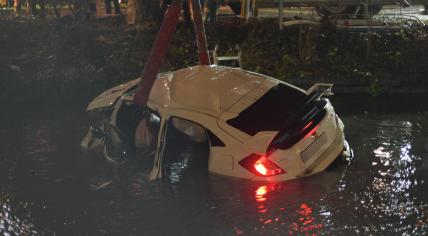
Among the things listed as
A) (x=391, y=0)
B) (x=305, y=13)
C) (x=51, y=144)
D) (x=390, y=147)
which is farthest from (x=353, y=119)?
(x=305, y=13)

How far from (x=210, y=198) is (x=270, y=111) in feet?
4.17

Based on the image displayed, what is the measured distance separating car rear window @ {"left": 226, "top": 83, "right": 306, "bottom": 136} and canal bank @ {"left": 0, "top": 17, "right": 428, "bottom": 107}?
5626 mm

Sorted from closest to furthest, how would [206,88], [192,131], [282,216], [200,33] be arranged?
[282,216], [206,88], [192,131], [200,33]

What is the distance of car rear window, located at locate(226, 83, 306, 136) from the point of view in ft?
22.1

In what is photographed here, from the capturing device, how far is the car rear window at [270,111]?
6727 millimetres

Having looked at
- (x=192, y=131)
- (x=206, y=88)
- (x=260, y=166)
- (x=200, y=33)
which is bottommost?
(x=260, y=166)

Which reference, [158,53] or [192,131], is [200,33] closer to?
[158,53]

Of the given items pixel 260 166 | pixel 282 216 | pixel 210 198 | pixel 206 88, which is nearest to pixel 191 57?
pixel 206 88

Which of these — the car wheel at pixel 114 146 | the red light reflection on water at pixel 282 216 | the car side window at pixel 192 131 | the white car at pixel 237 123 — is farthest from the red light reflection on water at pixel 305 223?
the car wheel at pixel 114 146

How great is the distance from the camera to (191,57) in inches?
563

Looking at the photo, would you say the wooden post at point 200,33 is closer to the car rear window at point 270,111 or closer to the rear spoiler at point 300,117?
the car rear window at point 270,111

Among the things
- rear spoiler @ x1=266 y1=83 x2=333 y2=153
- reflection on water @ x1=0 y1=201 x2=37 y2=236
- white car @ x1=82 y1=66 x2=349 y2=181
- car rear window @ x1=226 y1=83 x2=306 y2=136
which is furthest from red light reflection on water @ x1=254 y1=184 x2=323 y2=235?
reflection on water @ x1=0 y1=201 x2=37 y2=236

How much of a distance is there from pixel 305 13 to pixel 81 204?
12.6 meters

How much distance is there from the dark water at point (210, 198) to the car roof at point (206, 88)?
95cm
